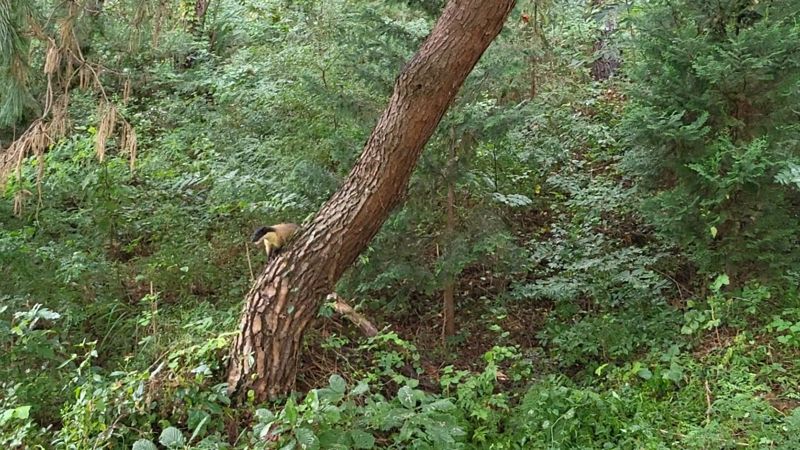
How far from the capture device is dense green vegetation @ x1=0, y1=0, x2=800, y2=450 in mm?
3252

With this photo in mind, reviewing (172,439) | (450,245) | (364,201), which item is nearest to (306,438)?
(172,439)

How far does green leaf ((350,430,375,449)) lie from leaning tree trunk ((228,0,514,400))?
2.38ft

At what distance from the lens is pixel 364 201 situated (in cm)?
356

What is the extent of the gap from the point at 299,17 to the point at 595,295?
4491 millimetres

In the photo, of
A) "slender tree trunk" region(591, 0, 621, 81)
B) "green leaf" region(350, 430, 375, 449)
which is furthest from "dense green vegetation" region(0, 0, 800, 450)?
"slender tree trunk" region(591, 0, 621, 81)

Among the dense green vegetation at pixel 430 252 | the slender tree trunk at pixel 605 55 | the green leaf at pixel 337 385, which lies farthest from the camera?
the slender tree trunk at pixel 605 55

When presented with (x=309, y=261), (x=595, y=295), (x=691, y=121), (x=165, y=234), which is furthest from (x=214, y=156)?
(x=691, y=121)

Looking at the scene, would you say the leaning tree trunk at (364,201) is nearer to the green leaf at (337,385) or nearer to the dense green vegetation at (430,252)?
the dense green vegetation at (430,252)

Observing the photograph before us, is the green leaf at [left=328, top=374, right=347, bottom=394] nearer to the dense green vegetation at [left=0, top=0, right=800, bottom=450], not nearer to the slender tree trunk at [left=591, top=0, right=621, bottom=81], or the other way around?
the dense green vegetation at [left=0, top=0, right=800, bottom=450]

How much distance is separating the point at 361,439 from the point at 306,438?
1.01 feet

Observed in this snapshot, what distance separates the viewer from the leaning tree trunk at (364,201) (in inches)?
134

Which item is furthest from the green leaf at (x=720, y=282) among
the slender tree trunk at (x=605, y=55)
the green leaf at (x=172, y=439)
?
the slender tree trunk at (x=605, y=55)

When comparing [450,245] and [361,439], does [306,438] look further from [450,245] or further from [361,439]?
[450,245]

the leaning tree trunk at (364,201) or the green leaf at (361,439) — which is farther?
the leaning tree trunk at (364,201)
